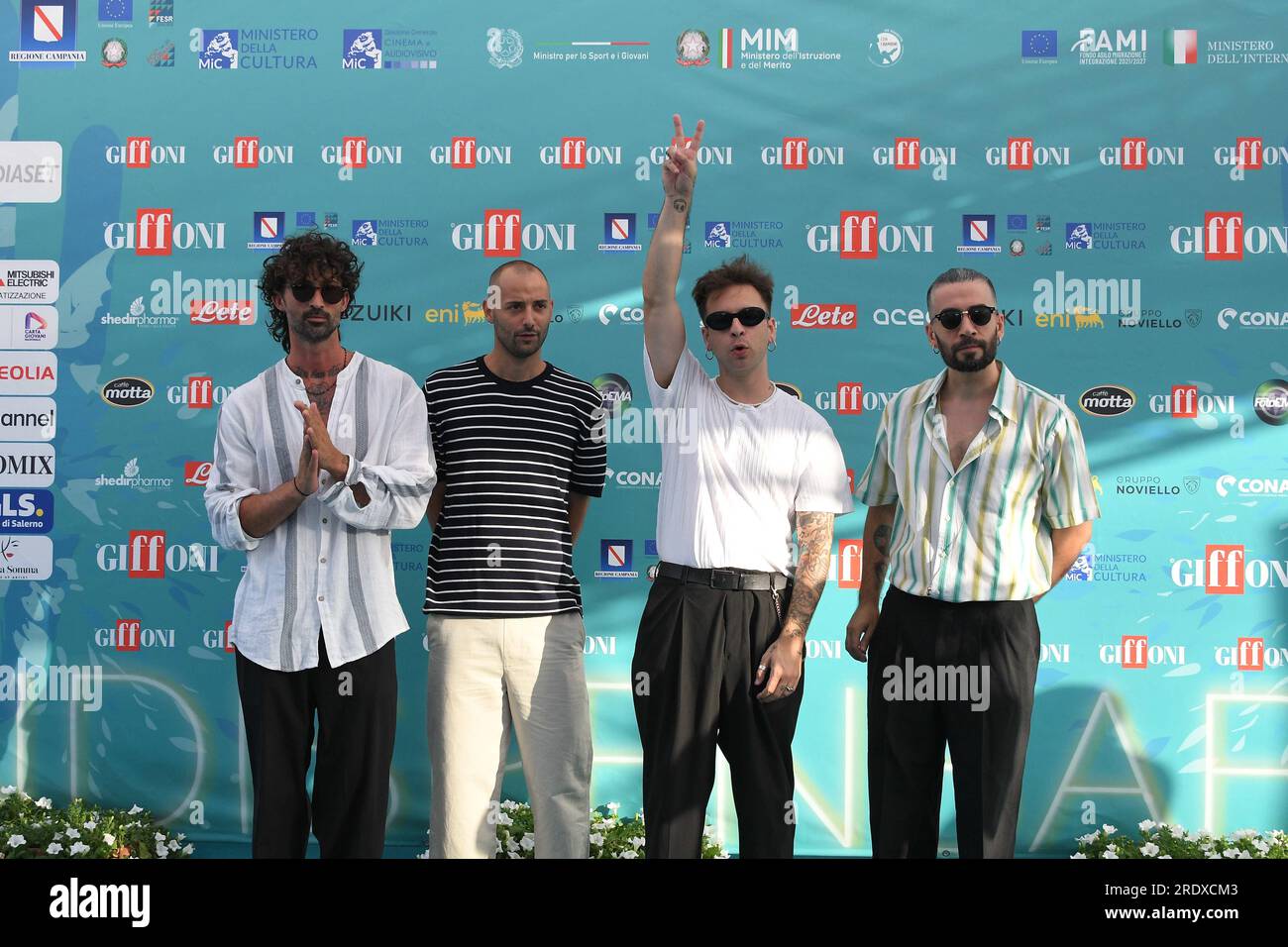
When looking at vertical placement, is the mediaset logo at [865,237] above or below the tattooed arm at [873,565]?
above

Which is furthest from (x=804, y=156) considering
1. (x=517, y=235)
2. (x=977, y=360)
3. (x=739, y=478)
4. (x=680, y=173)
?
(x=739, y=478)

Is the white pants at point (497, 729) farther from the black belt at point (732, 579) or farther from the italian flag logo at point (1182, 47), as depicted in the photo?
the italian flag logo at point (1182, 47)

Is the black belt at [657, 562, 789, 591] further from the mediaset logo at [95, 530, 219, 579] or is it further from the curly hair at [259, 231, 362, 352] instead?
the mediaset logo at [95, 530, 219, 579]

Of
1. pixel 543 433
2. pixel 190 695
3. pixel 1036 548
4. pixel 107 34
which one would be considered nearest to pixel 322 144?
pixel 107 34

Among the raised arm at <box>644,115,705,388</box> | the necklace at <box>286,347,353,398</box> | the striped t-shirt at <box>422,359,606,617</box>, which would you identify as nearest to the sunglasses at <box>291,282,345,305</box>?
the necklace at <box>286,347,353,398</box>

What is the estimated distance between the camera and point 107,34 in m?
4.39

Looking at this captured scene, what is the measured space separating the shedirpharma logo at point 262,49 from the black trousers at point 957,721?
319 cm

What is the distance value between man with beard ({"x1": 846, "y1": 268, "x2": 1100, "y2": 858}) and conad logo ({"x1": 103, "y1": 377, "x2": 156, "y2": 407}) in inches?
117

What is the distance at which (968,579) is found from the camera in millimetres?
2998

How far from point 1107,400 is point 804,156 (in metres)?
1.52

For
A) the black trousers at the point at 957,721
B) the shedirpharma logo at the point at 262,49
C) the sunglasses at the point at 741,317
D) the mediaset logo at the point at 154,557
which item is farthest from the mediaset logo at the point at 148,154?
the black trousers at the point at 957,721

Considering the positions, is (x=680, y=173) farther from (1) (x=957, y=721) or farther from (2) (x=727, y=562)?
(1) (x=957, y=721)

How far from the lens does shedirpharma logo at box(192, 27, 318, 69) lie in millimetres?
4352

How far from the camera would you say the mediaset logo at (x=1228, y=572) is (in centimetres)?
421
